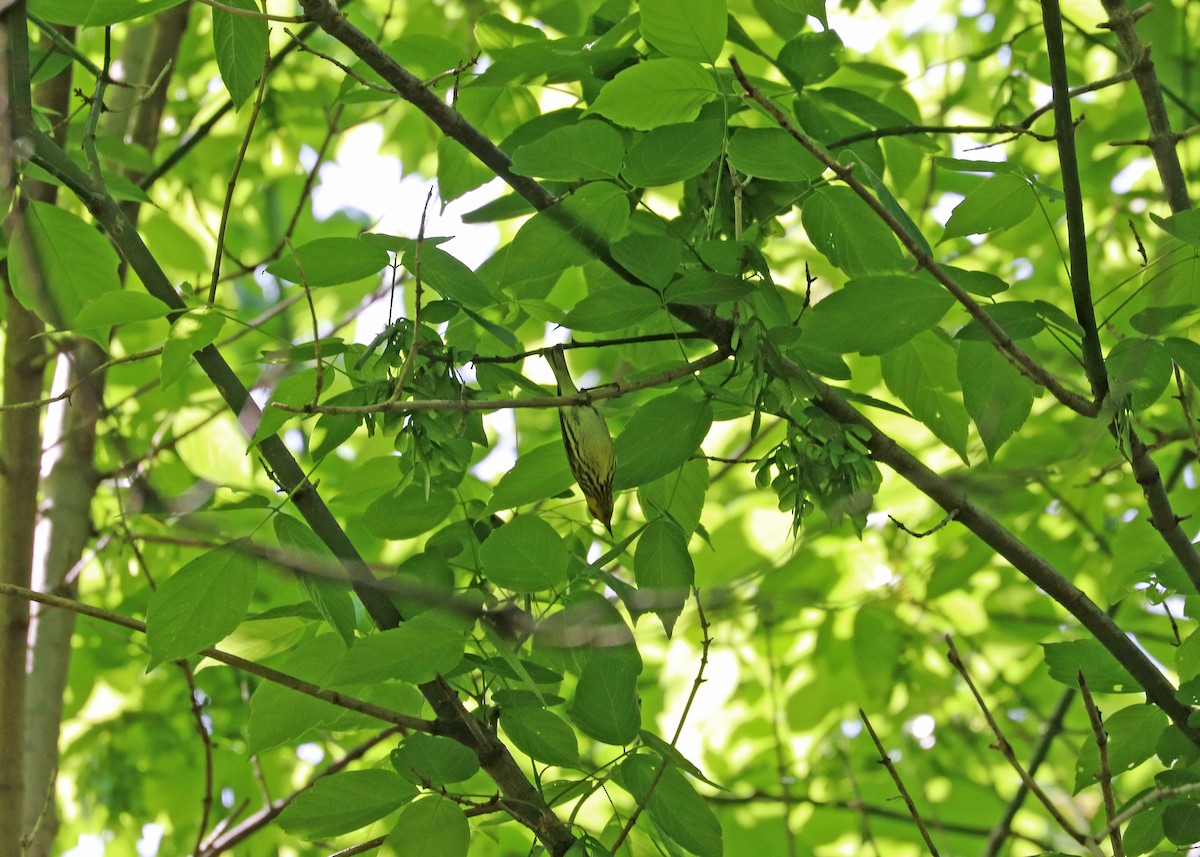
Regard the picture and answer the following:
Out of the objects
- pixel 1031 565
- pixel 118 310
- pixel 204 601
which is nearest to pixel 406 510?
pixel 204 601

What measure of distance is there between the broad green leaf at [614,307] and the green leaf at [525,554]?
0.70ft

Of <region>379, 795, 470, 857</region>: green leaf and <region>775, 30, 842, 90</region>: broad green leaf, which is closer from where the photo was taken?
<region>379, 795, 470, 857</region>: green leaf

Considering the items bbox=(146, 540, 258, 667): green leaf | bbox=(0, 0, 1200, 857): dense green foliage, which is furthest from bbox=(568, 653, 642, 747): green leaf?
bbox=(146, 540, 258, 667): green leaf

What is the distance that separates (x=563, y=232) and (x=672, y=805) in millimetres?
623

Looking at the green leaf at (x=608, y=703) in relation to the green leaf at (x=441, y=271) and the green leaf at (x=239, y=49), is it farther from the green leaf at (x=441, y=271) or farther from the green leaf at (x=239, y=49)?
the green leaf at (x=239, y=49)

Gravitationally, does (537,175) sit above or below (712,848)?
above

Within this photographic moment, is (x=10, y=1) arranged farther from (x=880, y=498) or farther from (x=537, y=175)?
(x=880, y=498)

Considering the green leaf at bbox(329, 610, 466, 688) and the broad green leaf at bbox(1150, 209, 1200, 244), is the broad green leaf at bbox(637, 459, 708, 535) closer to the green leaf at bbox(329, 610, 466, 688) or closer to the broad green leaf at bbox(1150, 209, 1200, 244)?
the green leaf at bbox(329, 610, 466, 688)

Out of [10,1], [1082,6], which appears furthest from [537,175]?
[1082,6]

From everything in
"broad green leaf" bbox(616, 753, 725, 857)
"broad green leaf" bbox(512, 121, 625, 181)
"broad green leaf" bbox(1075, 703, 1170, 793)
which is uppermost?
"broad green leaf" bbox(512, 121, 625, 181)

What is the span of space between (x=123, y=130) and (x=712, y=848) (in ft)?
7.32

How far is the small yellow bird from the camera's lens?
3.67ft

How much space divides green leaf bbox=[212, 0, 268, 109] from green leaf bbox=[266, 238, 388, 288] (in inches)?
9.1

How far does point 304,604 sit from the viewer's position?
125 cm
